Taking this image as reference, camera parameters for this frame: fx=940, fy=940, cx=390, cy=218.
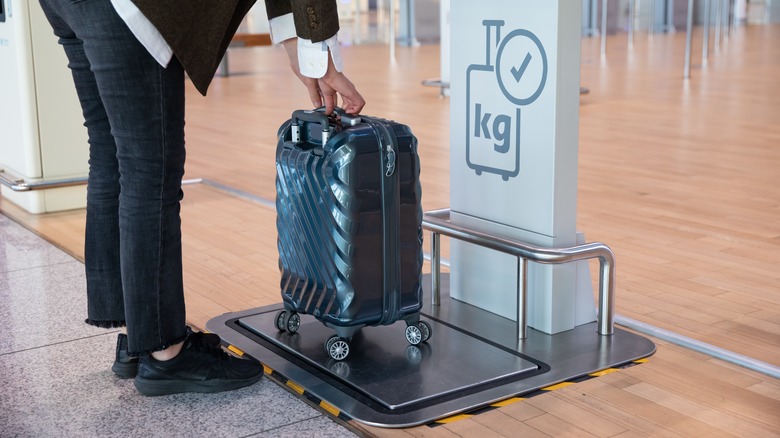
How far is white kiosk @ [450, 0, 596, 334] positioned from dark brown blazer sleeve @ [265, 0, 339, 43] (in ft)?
1.84

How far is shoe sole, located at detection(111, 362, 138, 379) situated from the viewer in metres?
2.00

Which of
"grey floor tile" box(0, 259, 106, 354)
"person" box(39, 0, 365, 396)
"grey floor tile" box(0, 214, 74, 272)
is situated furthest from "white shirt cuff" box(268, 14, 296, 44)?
"grey floor tile" box(0, 214, 74, 272)

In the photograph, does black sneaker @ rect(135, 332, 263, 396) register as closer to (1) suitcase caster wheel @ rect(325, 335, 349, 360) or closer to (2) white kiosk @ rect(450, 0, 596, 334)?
(1) suitcase caster wheel @ rect(325, 335, 349, 360)

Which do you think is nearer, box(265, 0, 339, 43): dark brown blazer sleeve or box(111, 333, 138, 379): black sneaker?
box(265, 0, 339, 43): dark brown blazer sleeve

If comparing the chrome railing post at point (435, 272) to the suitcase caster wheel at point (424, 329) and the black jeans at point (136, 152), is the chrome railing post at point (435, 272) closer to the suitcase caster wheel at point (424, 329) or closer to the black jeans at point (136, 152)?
the suitcase caster wheel at point (424, 329)

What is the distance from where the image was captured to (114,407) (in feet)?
6.11

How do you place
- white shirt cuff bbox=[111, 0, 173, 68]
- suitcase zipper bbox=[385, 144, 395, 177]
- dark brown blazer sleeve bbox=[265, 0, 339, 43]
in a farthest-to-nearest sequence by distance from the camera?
suitcase zipper bbox=[385, 144, 395, 177] → dark brown blazer sleeve bbox=[265, 0, 339, 43] → white shirt cuff bbox=[111, 0, 173, 68]

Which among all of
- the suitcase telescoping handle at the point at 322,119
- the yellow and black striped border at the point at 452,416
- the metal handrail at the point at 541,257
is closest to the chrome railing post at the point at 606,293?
the metal handrail at the point at 541,257

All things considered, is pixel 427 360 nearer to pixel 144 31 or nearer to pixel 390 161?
pixel 390 161

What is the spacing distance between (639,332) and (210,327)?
104cm

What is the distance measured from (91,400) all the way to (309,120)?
0.73 m

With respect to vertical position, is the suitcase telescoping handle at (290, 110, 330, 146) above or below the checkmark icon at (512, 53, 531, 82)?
below

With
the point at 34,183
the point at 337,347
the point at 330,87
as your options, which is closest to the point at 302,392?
the point at 337,347

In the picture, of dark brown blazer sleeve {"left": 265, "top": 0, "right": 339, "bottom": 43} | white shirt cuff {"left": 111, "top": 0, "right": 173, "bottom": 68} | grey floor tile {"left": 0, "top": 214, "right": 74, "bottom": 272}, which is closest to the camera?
white shirt cuff {"left": 111, "top": 0, "right": 173, "bottom": 68}
